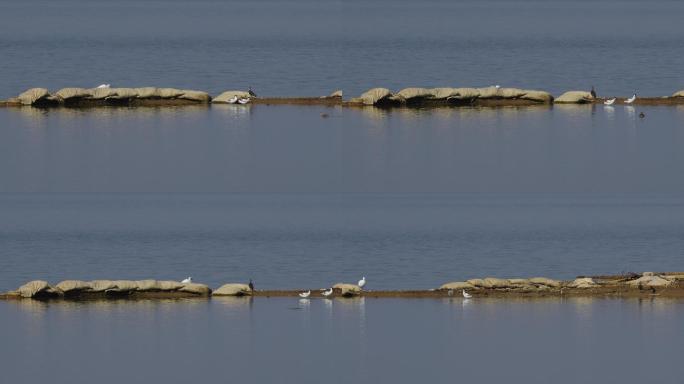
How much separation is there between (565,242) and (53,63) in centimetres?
2503

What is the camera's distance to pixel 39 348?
30062mm

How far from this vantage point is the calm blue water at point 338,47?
198 ft

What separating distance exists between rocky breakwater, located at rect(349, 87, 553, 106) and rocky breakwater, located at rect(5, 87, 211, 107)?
4.14 meters

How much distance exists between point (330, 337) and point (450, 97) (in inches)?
758

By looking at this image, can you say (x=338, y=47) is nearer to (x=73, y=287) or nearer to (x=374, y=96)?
(x=374, y=96)

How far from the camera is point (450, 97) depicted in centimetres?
4972

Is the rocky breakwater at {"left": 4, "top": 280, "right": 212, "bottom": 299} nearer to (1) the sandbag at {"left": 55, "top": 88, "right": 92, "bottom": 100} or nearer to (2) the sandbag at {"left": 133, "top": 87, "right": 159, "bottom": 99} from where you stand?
(1) the sandbag at {"left": 55, "top": 88, "right": 92, "bottom": 100}

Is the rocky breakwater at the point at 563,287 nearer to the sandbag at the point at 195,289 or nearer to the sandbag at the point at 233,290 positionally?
the sandbag at the point at 233,290

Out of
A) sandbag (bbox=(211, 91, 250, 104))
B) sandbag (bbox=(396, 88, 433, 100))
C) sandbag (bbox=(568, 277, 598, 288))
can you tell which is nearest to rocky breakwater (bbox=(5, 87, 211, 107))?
sandbag (bbox=(211, 91, 250, 104))

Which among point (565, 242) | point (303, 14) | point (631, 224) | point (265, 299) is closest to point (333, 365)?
point (265, 299)

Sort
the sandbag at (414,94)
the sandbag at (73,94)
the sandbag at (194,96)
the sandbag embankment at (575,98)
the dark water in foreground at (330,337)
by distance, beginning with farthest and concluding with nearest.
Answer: the sandbag embankment at (575,98), the sandbag at (194,96), the sandbag at (73,94), the sandbag at (414,94), the dark water in foreground at (330,337)

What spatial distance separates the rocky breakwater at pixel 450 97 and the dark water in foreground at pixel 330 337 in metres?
13.8

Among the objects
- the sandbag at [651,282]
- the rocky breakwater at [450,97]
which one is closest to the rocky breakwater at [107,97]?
the rocky breakwater at [450,97]

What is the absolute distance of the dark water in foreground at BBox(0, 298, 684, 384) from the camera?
93.0 ft
